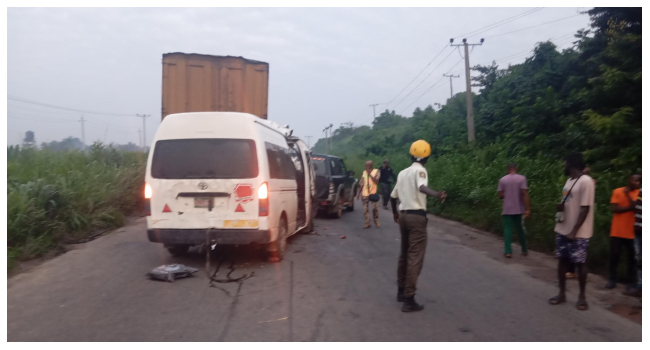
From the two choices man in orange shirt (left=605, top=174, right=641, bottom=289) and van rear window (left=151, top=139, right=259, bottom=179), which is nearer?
man in orange shirt (left=605, top=174, right=641, bottom=289)

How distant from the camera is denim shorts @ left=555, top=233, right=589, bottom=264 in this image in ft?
17.9

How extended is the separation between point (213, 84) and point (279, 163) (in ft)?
12.0

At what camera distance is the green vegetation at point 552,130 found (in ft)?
28.6

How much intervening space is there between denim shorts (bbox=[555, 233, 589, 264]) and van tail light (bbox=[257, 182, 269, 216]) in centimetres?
371

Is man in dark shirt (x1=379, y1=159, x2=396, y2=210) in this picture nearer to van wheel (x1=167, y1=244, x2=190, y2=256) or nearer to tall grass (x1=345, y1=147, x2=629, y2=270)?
tall grass (x1=345, y1=147, x2=629, y2=270)

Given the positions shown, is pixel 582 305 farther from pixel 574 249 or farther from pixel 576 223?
pixel 576 223

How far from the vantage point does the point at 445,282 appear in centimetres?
670

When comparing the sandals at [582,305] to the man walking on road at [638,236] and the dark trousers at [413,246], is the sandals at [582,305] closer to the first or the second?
the man walking on road at [638,236]

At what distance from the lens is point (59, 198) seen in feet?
32.6

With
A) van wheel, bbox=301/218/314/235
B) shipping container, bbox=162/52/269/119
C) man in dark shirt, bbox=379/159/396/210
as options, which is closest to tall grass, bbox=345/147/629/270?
man in dark shirt, bbox=379/159/396/210

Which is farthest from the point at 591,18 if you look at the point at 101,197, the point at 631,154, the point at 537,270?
the point at 101,197

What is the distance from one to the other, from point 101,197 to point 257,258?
5.22 metres

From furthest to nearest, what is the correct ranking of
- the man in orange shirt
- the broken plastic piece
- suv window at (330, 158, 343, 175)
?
suv window at (330, 158, 343, 175) → the broken plastic piece → the man in orange shirt

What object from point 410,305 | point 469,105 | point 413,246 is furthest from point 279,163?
point 469,105
